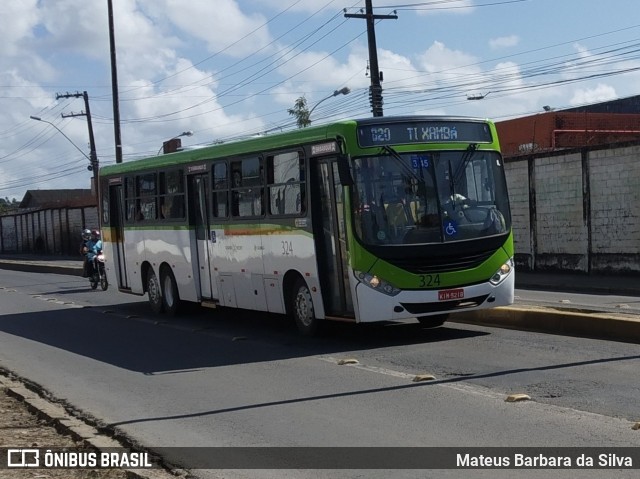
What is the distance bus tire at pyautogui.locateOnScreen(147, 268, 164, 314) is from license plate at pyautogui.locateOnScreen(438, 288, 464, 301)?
26.2ft

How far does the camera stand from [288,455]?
7699 millimetres

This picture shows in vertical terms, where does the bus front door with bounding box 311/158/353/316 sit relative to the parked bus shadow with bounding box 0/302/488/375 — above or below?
above

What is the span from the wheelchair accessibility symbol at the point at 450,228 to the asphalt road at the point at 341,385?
1448 mm

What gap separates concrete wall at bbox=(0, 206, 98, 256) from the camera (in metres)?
59.9

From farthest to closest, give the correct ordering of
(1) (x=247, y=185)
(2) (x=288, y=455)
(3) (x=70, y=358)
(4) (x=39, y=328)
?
(4) (x=39, y=328) < (1) (x=247, y=185) < (3) (x=70, y=358) < (2) (x=288, y=455)

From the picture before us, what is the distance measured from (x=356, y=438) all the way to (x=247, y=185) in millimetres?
8108

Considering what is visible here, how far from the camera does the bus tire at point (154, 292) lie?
19.6 metres

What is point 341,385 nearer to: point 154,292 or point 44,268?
point 154,292

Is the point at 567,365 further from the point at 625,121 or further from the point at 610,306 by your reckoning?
the point at 625,121

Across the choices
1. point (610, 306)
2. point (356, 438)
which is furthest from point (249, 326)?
point (356, 438)

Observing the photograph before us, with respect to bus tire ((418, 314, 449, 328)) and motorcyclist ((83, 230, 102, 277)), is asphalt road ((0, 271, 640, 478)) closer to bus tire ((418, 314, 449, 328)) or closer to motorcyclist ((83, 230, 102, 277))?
bus tire ((418, 314, 449, 328))

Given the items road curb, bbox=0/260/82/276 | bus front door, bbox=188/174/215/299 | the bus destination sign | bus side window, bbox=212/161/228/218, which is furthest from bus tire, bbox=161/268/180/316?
road curb, bbox=0/260/82/276

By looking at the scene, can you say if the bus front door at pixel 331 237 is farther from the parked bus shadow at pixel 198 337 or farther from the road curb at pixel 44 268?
the road curb at pixel 44 268

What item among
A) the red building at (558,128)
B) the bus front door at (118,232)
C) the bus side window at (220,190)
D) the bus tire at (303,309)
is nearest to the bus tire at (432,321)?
the bus tire at (303,309)
